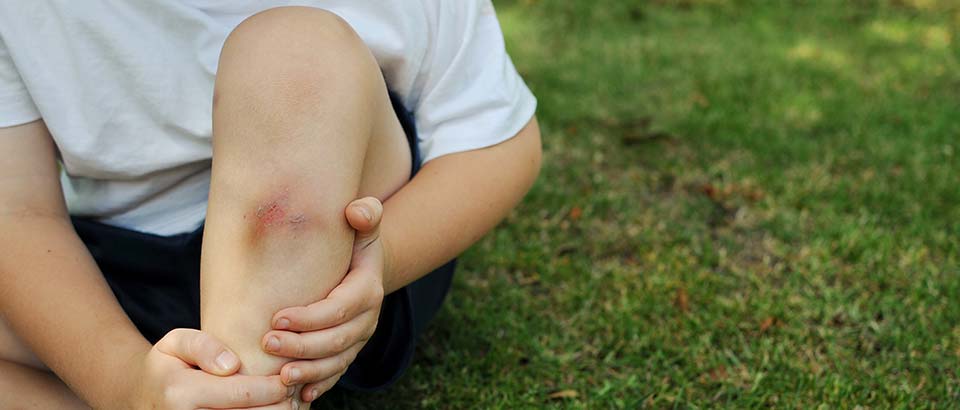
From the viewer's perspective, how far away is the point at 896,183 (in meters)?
2.07

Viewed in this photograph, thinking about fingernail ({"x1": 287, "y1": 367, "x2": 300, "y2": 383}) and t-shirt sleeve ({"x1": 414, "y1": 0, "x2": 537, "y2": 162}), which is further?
t-shirt sleeve ({"x1": 414, "y1": 0, "x2": 537, "y2": 162})

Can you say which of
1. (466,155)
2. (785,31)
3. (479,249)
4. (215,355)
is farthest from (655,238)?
(785,31)

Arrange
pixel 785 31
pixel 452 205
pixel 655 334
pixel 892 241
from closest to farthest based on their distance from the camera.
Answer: pixel 452 205 < pixel 655 334 < pixel 892 241 < pixel 785 31

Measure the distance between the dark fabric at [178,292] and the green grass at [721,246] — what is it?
16cm

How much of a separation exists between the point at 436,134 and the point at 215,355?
0.42 meters

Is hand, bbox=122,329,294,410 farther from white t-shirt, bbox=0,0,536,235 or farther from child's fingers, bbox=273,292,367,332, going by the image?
white t-shirt, bbox=0,0,536,235

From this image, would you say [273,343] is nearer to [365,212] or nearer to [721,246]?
[365,212]

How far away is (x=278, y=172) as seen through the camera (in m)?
0.96

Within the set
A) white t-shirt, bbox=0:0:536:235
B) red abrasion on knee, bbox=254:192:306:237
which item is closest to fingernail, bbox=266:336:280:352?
red abrasion on knee, bbox=254:192:306:237

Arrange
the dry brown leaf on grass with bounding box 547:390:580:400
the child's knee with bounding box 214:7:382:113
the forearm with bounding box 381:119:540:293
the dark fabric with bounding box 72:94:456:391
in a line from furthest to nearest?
1. the dry brown leaf on grass with bounding box 547:390:580:400
2. the dark fabric with bounding box 72:94:456:391
3. the forearm with bounding box 381:119:540:293
4. the child's knee with bounding box 214:7:382:113

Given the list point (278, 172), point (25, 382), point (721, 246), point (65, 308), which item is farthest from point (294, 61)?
point (721, 246)

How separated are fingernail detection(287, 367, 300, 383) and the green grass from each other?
45 cm

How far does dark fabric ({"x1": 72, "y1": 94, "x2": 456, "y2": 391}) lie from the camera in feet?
3.97

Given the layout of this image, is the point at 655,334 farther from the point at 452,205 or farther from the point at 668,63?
the point at 668,63
